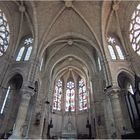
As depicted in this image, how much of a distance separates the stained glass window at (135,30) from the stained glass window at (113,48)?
1.60m

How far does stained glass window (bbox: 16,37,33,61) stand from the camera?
53.6ft

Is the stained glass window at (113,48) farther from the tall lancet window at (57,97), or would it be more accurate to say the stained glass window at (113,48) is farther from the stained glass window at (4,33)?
the tall lancet window at (57,97)

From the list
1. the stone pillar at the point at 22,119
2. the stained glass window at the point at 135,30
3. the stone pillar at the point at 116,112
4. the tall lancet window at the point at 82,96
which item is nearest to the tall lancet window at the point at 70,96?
the tall lancet window at the point at 82,96

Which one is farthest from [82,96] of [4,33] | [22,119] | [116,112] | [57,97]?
[4,33]

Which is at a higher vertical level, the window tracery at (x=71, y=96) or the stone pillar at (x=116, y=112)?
the window tracery at (x=71, y=96)

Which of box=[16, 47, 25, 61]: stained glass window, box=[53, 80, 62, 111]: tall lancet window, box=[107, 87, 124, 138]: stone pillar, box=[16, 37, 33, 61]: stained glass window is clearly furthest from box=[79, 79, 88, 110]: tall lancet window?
box=[16, 47, 25, 61]: stained glass window

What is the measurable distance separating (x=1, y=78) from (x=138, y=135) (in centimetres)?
1273

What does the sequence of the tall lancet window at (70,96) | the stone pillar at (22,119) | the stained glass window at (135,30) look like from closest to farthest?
the stone pillar at (22,119) < the stained glass window at (135,30) < the tall lancet window at (70,96)

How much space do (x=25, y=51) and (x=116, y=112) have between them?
40.1ft

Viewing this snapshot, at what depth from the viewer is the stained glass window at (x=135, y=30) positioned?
15.0 m

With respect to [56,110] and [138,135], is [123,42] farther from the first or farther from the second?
[56,110]

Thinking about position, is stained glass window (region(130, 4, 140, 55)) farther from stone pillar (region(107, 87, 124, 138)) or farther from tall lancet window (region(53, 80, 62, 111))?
tall lancet window (region(53, 80, 62, 111))

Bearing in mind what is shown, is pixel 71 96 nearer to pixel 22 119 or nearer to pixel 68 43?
pixel 68 43

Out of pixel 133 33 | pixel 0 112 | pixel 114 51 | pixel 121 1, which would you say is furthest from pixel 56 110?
pixel 121 1
